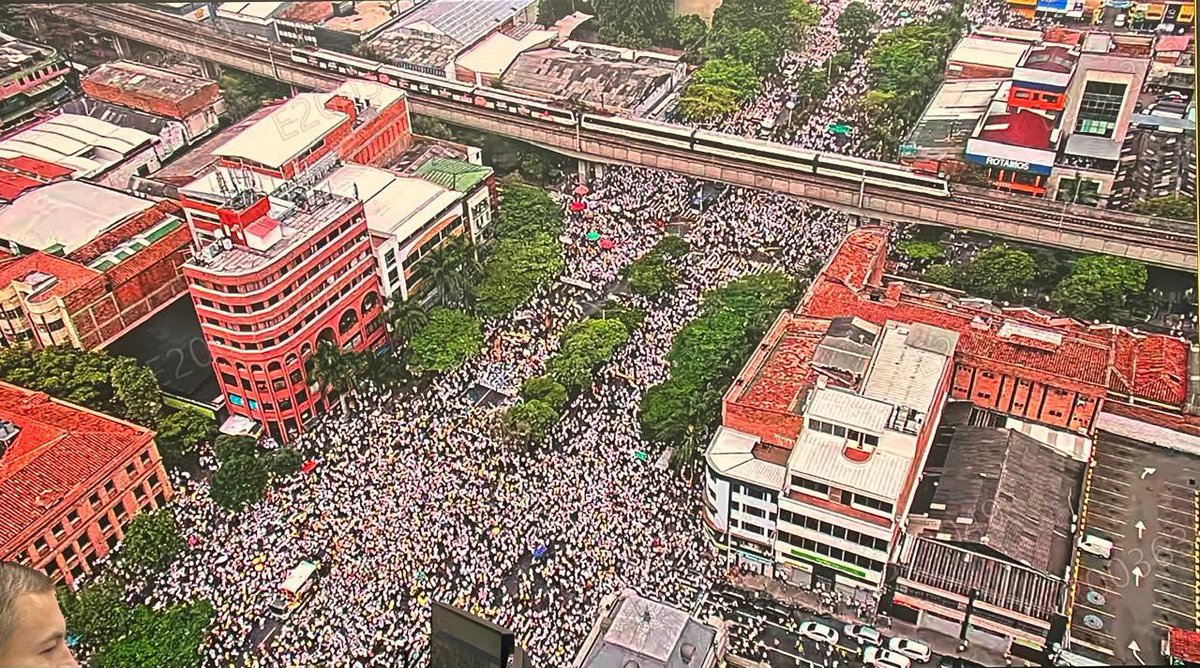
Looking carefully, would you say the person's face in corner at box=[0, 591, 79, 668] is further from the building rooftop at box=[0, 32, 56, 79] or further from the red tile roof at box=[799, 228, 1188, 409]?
the building rooftop at box=[0, 32, 56, 79]

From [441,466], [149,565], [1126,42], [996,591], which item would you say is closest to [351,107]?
[441,466]

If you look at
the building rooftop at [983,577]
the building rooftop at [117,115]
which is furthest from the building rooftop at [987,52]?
the building rooftop at [117,115]

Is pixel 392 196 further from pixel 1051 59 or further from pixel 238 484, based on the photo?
pixel 1051 59

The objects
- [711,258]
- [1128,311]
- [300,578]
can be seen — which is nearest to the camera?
[300,578]

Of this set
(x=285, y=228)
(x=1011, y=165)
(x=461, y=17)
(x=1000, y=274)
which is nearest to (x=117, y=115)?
(x=461, y=17)

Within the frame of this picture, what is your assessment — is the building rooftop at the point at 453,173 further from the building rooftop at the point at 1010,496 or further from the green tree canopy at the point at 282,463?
the building rooftop at the point at 1010,496

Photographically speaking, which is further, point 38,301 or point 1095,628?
point 38,301

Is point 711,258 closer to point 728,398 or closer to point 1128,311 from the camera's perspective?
point 728,398
